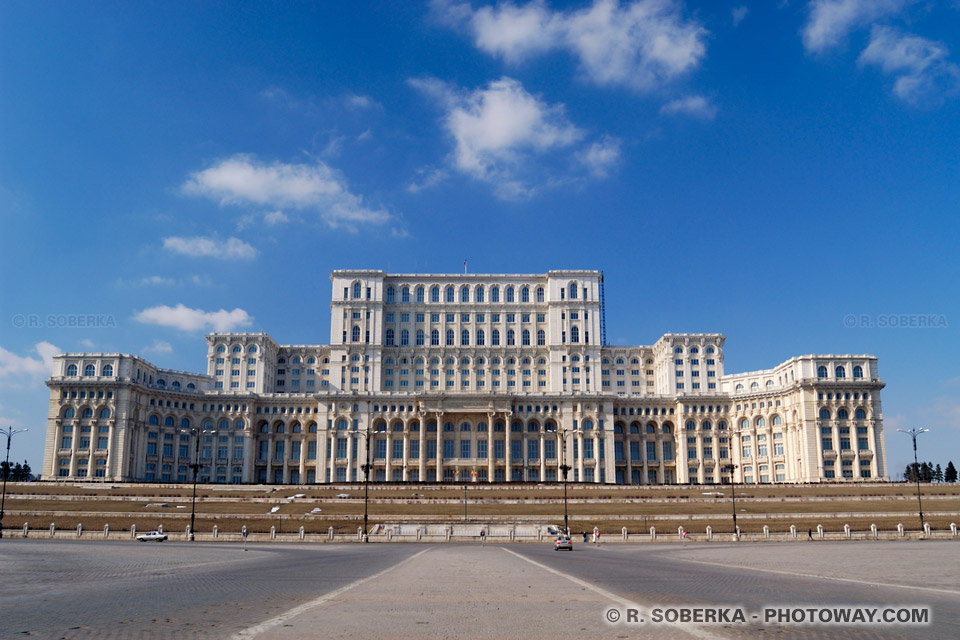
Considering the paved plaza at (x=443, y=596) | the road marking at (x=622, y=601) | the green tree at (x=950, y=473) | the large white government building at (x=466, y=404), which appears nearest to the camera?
the road marking at (x=622, y=601)

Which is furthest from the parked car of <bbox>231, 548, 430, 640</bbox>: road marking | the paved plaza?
<bbox>231, 548, 430, 640</bbox>: road marking

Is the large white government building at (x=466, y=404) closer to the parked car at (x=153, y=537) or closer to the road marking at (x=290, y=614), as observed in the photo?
the parked car at (x=153, y=537)

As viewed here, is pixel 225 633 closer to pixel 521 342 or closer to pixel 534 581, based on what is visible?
pixel 534 581

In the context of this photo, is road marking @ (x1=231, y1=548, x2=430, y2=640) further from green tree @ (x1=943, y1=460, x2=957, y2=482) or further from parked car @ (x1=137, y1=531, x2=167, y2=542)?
green tree @ (x1=943, y1=460, x2=957, y2=482)

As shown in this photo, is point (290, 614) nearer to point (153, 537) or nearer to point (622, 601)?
point (622, 601)

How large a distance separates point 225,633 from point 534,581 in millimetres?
13725

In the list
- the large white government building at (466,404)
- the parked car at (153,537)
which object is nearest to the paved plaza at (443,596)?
the parked car at (153,537)

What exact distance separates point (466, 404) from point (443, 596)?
401 ft

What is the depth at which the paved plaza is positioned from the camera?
1434 centimetres

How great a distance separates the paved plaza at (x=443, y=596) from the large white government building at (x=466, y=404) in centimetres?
10127

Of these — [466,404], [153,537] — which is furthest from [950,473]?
[153,537]

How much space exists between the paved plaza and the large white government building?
101269 mm

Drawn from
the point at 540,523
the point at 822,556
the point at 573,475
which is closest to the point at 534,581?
the point at 822,556

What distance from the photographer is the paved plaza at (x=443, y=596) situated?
47.0ft
